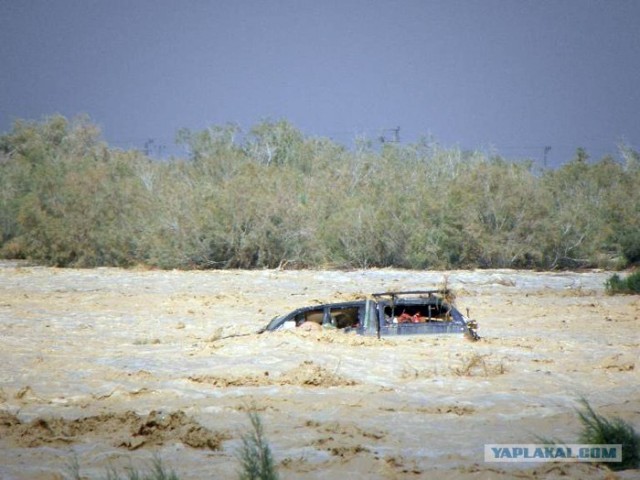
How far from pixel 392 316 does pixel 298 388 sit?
250cm

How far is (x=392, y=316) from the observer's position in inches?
573

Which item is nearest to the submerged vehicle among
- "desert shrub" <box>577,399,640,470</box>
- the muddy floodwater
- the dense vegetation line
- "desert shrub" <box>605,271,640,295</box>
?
the muddy floodwater

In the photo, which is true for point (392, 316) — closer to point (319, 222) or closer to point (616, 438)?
point (616, 438)

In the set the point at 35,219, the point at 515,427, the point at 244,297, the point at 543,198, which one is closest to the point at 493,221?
the point at 543,198

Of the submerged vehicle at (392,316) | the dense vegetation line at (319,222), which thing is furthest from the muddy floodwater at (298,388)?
the dense vegetation line at (319,222)

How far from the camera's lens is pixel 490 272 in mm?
31141

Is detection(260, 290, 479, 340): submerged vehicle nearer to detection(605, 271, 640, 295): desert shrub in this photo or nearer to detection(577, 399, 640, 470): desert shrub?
Answer: detection(577, 399, 640, 470): desert shrub

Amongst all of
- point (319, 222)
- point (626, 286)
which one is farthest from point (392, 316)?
point (319, 222)

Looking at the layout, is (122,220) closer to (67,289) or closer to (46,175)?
(46,175)

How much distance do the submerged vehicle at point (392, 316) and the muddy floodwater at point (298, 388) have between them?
0.79ft

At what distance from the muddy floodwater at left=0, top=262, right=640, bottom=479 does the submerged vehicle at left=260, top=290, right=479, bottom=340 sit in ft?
0.79

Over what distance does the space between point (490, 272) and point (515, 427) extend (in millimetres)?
21170

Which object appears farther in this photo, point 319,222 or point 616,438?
point 319,222

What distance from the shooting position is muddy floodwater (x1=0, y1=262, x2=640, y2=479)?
922 cm
